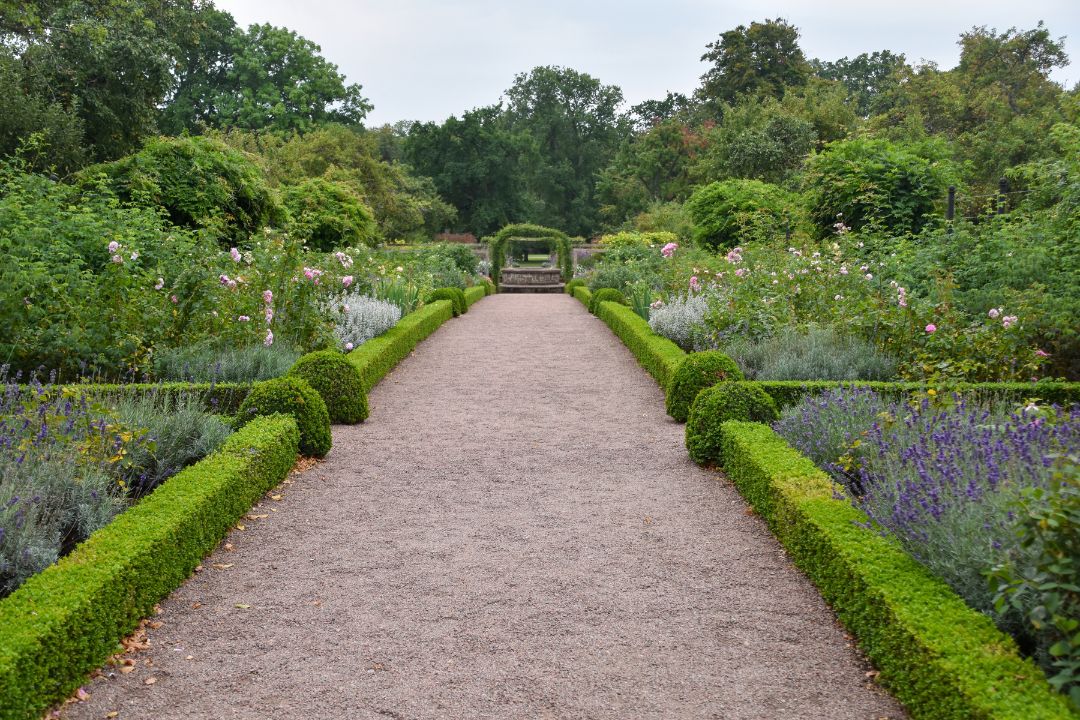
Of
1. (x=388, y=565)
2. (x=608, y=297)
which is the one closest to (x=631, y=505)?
(x=388, y=565)

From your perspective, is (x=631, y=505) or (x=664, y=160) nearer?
(x=631, y=505)

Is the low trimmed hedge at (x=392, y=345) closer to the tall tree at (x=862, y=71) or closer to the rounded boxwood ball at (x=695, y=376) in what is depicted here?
the rounded boxwood ball at (x=695, y=376)

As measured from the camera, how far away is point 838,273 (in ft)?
28.8

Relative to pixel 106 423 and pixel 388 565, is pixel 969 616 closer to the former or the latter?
pixel 388 565

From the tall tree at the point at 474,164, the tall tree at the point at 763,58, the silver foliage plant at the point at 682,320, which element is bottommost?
the silver foliage plant at the point at 682,320

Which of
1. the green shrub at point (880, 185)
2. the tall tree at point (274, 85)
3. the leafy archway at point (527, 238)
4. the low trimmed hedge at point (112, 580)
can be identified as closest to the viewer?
the low trimmed hedge at point (112, 580)

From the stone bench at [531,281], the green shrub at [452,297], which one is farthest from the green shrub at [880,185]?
the stone bench at [531,281]

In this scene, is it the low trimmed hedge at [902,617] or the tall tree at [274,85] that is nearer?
the low trimmed hedge at [902,617]

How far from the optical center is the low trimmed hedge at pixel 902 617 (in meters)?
2.39

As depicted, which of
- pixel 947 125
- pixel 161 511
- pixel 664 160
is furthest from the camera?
pixel 664 160

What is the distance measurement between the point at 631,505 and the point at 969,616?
232 cm

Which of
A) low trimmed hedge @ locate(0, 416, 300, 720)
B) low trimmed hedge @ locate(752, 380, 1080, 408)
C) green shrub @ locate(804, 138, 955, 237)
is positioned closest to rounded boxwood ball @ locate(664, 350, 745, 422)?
low trimmed hedge @ locate(752, 380, 1080, 408)

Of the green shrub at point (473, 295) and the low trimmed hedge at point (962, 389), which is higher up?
the green shrub at point (473, 295)

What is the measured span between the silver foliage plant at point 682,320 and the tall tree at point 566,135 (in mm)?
35419
